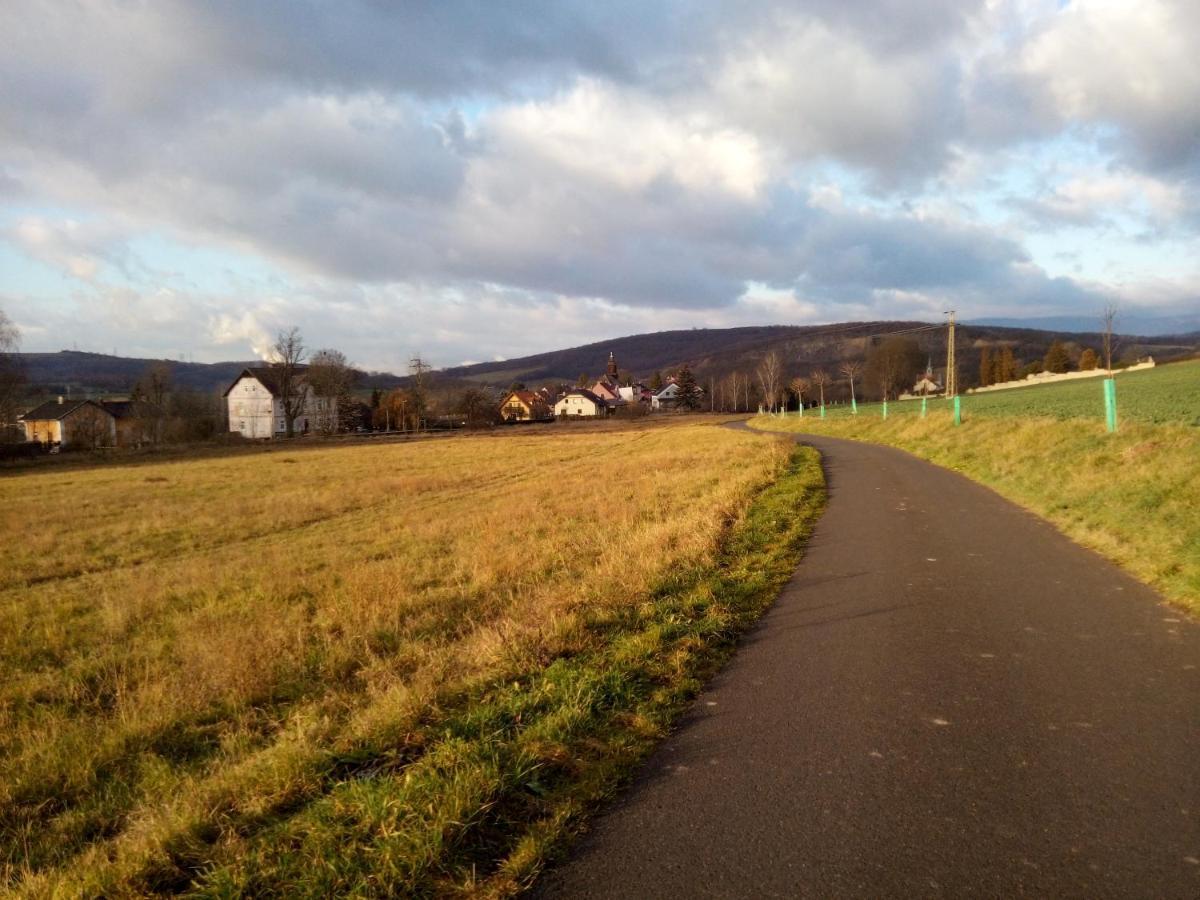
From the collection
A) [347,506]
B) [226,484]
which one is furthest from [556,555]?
[226,484]

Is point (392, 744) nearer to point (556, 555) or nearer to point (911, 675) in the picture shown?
point (911, 675)

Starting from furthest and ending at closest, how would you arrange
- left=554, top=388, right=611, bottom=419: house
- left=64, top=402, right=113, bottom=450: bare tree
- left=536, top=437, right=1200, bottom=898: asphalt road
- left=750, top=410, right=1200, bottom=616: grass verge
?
left=554, top=388, right=611, bottom=419: house < left=64, top=402, right=113, bottom=450: bare tree < left=750, top=410, right=1200, bottom=616: grass verge < left=536, top=437, right=1200, bottom=898: asphalt road

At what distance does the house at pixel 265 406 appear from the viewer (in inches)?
3664

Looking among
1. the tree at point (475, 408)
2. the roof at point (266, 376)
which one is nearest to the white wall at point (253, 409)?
the roof at point (266, 376)

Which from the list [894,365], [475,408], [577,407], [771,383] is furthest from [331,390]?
[894,365]

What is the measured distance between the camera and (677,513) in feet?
41.9

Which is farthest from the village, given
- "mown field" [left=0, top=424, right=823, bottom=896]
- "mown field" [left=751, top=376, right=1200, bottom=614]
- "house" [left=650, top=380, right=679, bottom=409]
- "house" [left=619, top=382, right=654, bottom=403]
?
"mown field" [left=0, top=424, right=823, bottom=896]

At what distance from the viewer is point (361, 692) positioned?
560 cm

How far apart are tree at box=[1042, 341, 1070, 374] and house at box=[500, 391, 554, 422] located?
262ft

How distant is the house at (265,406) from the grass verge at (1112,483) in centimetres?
8669

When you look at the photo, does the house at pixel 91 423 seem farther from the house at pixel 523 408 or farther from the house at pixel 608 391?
the house at pixel 608 391

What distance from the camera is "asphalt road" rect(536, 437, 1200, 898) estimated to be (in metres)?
2.93

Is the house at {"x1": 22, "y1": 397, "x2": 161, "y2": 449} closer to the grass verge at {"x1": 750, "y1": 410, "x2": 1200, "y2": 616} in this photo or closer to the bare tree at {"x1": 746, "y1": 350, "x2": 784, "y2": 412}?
the grass verge at {"x1": 750, "y1": 410, "x2": 1200, "y2": 616}

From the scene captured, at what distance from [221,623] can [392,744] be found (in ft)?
17.9
